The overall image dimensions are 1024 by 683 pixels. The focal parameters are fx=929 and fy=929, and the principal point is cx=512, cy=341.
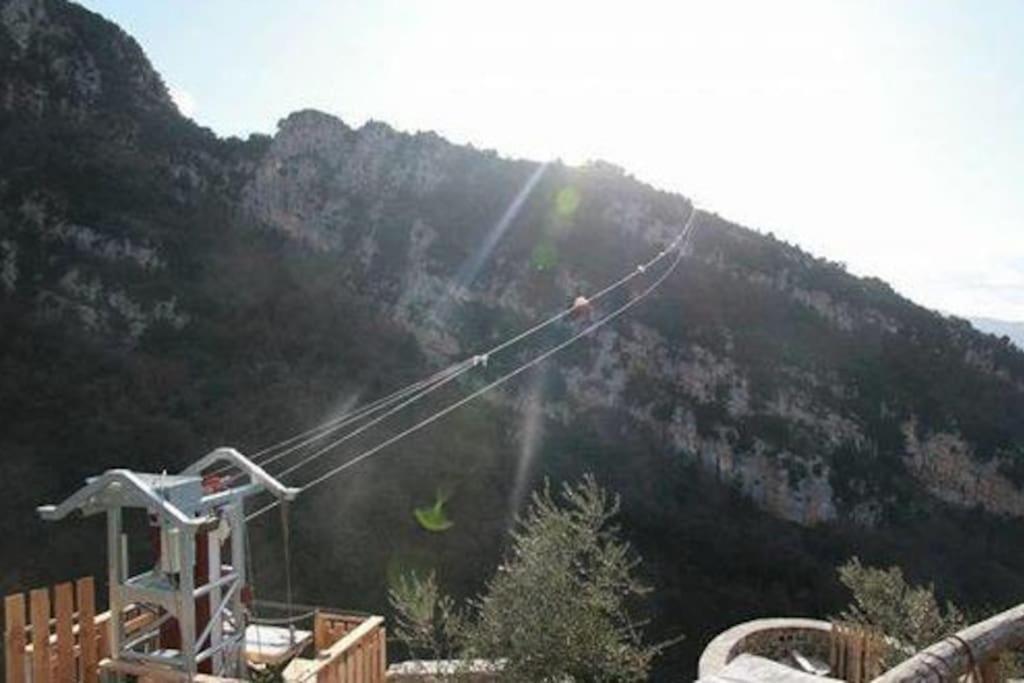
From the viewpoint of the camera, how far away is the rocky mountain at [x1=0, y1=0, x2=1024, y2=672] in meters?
31.9

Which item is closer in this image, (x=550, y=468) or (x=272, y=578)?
(x=272, y=578)

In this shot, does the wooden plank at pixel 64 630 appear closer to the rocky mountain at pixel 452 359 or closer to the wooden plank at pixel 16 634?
the wooden plank at pixel 16 634

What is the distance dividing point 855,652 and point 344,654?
6.02 m

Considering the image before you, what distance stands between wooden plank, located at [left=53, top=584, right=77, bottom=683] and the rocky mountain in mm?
21933

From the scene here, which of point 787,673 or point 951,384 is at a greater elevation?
point 787,673

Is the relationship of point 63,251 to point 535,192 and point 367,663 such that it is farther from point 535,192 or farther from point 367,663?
point 367,663

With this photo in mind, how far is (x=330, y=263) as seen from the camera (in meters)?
48.1

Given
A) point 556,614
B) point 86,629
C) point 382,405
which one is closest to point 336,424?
point 382,405

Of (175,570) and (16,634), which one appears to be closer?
(16,634)

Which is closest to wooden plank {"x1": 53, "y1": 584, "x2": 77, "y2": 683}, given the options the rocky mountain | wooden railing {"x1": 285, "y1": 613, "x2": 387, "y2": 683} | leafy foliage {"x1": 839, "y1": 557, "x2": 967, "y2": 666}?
wooden railing {"x1": 285, "y1": 613, "x2": 387, "y2": 683}

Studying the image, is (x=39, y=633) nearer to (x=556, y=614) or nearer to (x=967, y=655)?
(x=556, y=614)

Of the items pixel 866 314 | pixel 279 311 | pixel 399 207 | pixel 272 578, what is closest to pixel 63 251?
pixel 279 311

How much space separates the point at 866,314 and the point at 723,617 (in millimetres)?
22375

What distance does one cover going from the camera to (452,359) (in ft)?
142
